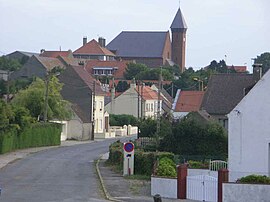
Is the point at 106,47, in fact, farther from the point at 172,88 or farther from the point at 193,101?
the point at 193,101

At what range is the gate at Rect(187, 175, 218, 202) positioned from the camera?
2825 centimetres

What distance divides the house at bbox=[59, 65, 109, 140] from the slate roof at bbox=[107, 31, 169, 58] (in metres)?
93.3

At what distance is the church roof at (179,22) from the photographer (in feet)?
616

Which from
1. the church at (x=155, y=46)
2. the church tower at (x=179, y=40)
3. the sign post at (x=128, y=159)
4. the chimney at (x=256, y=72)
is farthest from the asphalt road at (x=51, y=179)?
the church tower at (x=179, y=40)

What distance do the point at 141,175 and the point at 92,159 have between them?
47.6 ft

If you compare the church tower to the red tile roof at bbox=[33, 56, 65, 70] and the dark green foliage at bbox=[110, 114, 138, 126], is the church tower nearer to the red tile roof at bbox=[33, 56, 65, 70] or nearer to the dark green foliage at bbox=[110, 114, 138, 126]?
the red tile roof at bbox=[33, 56, 65, 70]

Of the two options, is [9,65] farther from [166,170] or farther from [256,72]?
[166,170]

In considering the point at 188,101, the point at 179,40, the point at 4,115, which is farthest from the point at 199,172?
the point at 179,40

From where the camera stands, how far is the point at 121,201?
28141 mm

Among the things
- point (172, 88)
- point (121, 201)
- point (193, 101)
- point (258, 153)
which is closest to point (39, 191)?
point (121, 201)

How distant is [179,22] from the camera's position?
189m

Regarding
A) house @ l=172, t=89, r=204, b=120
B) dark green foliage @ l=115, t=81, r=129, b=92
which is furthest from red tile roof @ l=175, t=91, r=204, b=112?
dark green foliage @ l=115, t=81, r=129, b=92

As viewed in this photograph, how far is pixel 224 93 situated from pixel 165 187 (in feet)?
88.6

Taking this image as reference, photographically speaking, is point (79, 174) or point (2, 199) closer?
point (2, 199)
